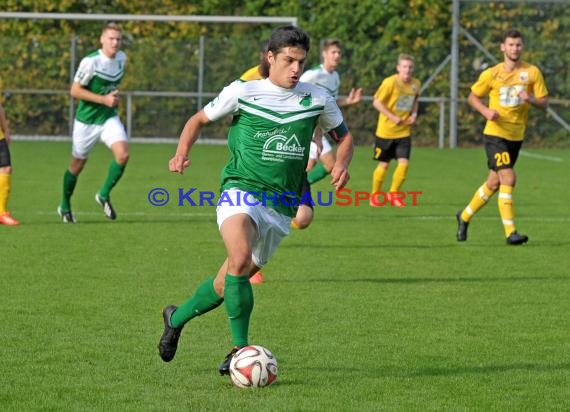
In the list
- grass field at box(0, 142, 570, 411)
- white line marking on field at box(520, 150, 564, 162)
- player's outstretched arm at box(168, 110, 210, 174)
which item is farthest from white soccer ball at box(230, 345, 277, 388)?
white line marking on field at box(520, 150, 564, 162)

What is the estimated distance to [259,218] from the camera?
6.61 metres

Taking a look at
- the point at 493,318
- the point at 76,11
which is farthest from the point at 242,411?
the point at 76,11

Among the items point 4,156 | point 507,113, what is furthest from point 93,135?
point 507,113

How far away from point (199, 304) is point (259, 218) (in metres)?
0.56

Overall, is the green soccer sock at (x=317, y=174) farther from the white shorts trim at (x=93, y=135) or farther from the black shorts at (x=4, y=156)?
the black shorts at (x=4, y=156)

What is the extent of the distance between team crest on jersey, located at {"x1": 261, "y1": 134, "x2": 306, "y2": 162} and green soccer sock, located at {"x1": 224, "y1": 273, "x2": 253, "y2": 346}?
663mm

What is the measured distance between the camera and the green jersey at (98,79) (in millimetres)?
14391

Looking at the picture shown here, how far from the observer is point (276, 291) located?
31.3ft

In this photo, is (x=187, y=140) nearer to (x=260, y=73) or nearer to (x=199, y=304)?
(x=199, y=304)

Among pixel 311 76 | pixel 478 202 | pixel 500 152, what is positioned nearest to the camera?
pixel 500 152

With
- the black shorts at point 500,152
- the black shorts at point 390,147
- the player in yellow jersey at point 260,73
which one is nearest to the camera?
the player in yellow jersey at point 260,73

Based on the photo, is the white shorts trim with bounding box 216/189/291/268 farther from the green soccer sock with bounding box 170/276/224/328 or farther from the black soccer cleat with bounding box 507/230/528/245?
the black soccer cleat with bounding box 507/230/528/245

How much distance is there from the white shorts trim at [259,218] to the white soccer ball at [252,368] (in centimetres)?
62

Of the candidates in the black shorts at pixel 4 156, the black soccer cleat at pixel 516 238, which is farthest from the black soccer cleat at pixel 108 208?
the black soccer cleat at pixel 516 238
